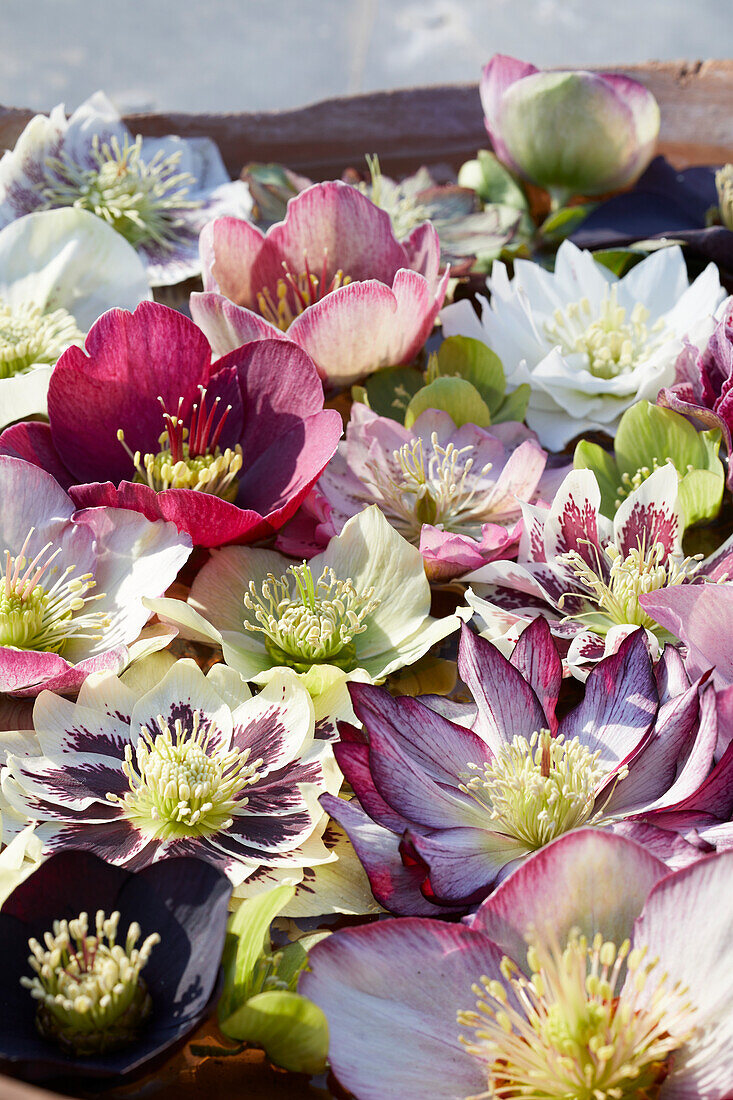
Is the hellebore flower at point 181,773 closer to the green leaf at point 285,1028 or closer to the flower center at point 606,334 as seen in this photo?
the green leaf at point 285,1028

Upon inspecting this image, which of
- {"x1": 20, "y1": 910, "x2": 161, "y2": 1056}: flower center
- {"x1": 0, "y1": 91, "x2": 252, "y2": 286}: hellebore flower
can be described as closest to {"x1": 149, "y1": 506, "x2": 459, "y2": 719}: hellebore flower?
{"x1": 20, "y1": 910, "x2": 161, "y2": 1056}: flower center

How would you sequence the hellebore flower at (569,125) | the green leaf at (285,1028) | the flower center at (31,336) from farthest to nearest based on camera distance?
the hellebore flower at (569,125) < the flower center at (31,336) < the green leaf at (285,1028)

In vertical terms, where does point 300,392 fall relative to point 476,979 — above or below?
above

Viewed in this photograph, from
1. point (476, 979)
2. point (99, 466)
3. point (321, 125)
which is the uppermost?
point (321, 125)

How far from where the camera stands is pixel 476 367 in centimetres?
49

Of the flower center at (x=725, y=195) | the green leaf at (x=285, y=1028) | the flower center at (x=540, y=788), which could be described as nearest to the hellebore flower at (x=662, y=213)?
the flower center at (x=725, y=195)

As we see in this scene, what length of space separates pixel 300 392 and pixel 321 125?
1.20ft

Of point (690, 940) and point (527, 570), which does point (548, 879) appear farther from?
point (527, 570)

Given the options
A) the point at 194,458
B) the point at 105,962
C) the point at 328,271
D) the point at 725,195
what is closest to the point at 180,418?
the point at 194,458

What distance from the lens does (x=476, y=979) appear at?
278 mm

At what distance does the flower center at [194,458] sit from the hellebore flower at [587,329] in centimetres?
14

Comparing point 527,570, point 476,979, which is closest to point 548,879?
point 476,979

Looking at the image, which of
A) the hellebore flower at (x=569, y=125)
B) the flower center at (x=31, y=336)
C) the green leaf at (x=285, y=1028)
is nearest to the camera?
the green leaf at (x=285, y=1028)

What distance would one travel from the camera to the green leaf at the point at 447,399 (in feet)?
1.51
